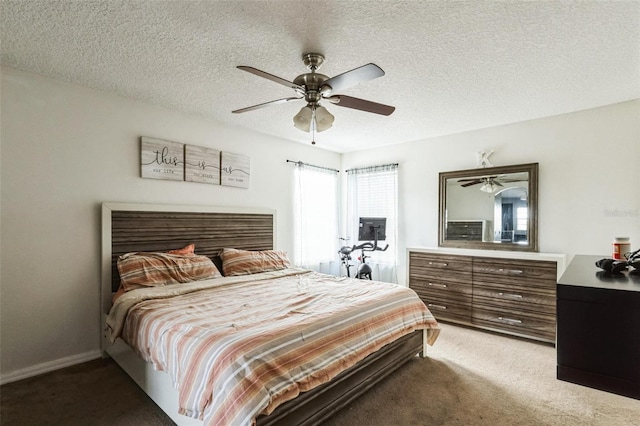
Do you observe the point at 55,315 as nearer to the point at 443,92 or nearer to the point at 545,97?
the point at 443,92

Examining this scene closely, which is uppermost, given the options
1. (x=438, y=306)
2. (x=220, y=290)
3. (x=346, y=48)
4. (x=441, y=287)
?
(x=346, y=48)

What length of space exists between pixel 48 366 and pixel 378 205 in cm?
430

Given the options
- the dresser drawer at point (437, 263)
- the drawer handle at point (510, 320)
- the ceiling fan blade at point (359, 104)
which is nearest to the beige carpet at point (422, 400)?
the drawer handle at point (510, 320)

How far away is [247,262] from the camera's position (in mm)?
3533

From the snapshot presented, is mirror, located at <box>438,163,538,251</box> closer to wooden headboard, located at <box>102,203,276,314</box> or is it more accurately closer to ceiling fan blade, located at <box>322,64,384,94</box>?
wooden headboard, located at <box>102,203,276,314</box>

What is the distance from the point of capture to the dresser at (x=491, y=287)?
10.7 feet

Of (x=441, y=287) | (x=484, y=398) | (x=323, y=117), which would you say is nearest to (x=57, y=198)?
(x=323, y=117)

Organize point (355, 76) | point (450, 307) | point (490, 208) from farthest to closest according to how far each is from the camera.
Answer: point (490, 208) → point (450, 307) → point (355, 76)

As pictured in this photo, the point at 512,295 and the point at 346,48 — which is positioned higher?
the point at 346,48

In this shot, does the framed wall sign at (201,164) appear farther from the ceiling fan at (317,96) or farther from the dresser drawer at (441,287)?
the dresser drawer at (441,287)

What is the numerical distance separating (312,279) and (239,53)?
2.22 metres

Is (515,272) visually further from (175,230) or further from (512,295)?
(175,230)

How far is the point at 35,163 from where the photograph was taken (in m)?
2.57

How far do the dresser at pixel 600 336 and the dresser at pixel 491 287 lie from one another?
120 inches
